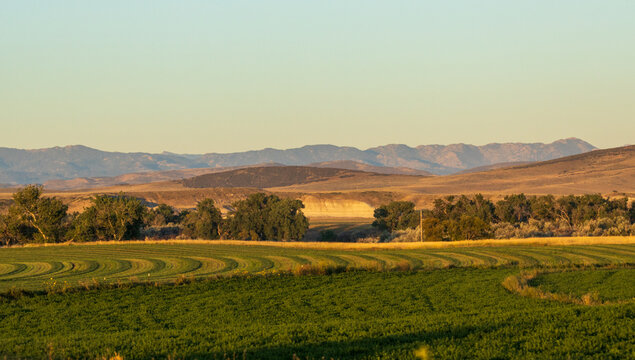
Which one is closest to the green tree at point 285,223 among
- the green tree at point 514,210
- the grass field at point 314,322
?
the green tree at point 514,210

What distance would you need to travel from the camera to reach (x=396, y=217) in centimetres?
8662

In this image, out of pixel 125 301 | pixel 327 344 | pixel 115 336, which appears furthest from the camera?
pixel 125 301

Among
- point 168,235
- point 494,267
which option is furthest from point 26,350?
point 168,235

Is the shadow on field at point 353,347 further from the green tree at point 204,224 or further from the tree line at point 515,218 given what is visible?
the green tree at point 204,224

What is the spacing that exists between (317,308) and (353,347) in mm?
7713

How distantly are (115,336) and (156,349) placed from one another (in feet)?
8.04

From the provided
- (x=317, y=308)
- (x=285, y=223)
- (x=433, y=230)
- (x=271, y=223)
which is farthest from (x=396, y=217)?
(x=317, y=308)

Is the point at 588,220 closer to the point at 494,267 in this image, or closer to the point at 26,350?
the point at 494,267

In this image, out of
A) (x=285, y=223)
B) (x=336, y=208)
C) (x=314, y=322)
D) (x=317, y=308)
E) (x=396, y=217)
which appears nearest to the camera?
(x=314, y=322)

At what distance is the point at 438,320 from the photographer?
16.5 metres

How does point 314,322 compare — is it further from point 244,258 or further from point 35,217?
point 35,217

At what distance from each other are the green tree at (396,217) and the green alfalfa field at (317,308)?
135 feet

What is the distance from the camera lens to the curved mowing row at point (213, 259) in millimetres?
32688

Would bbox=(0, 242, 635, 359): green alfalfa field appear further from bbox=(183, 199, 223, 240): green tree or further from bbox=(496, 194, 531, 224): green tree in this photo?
bbox=(496, 194, 531, 224): green tree
